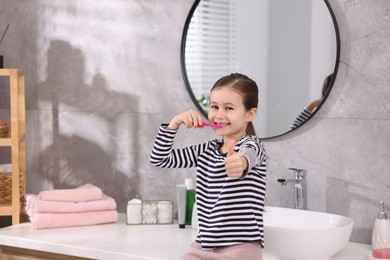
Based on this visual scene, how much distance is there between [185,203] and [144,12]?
0.79 m

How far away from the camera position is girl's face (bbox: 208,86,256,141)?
6.79 ft

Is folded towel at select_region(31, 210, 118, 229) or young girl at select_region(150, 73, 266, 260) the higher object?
young girl at select_region(150, 73, 266, 260)

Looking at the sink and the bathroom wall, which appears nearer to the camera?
the sink

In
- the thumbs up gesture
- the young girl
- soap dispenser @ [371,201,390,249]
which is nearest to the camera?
the thumbs up gesture

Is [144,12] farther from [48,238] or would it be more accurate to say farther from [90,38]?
[48,238]

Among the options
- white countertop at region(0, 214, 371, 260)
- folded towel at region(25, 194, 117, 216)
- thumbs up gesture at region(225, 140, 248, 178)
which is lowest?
white countertop at region(0, 214, 371, 260)

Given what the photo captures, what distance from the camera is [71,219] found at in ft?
9.47

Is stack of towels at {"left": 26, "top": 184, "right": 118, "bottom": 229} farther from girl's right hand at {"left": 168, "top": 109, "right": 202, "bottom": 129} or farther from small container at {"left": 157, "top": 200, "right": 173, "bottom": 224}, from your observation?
girl's right hand at {"left": 168, "top": 109, "right": 202, "bottom": 129}

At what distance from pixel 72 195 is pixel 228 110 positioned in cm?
104

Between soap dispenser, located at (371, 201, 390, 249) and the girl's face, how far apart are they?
2.18 feet

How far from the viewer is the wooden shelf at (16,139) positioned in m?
2.95

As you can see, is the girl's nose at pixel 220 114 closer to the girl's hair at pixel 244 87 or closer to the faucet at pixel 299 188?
the girl's hair at pixel 244 87

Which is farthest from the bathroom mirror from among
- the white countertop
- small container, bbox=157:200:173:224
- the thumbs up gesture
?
the thumbs up gesture

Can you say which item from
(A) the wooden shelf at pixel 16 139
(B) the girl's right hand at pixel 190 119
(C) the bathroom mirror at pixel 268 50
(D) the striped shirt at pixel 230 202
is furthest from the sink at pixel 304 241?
(A) the wooden shelf at pixel 16 139
